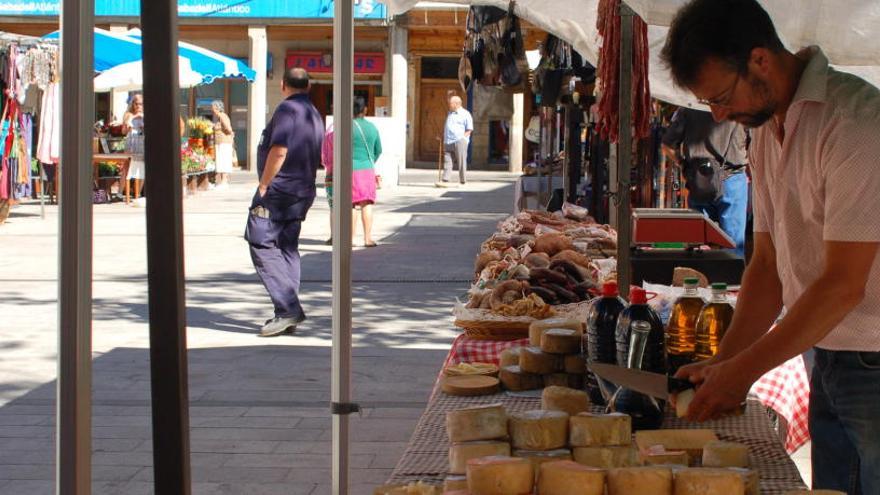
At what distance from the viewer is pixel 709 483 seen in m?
2.30

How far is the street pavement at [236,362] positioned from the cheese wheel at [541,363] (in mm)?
1886

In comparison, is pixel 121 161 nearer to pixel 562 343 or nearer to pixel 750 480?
pixel 562 343

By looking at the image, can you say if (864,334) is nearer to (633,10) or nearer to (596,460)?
(596,460)

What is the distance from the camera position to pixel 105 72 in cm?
1875

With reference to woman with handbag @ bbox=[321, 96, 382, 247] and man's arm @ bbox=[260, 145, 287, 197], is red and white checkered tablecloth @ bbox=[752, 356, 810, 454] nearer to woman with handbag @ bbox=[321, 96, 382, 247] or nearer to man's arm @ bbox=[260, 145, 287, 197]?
man's arm @ bbox=[260, 145, 287, 197]

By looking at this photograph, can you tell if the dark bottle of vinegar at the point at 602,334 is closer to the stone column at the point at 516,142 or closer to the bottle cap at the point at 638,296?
the bottle cap at the point at 638,296

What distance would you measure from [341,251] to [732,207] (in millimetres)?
5894

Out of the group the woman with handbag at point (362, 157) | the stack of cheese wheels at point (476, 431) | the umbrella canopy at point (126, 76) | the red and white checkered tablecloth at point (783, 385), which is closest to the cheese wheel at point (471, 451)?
the stack of cheese wheels at point (476, 431)

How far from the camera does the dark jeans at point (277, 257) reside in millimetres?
8586

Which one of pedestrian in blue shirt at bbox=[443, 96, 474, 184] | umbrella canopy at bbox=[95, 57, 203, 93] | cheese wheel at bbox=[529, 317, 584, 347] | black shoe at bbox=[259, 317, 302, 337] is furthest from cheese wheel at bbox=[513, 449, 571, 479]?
pedestrian in blue shirt at bbox=[443, 96, 474, 184]

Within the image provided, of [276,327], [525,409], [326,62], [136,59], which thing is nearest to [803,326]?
[525,409]

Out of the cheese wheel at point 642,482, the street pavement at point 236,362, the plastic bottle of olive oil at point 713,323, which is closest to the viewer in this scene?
the cheese wheel at point 642,482

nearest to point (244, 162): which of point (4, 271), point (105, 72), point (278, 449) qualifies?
point (105, 72)

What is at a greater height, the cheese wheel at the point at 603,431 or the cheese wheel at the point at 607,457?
the cheese wheel at the point at 603,431
